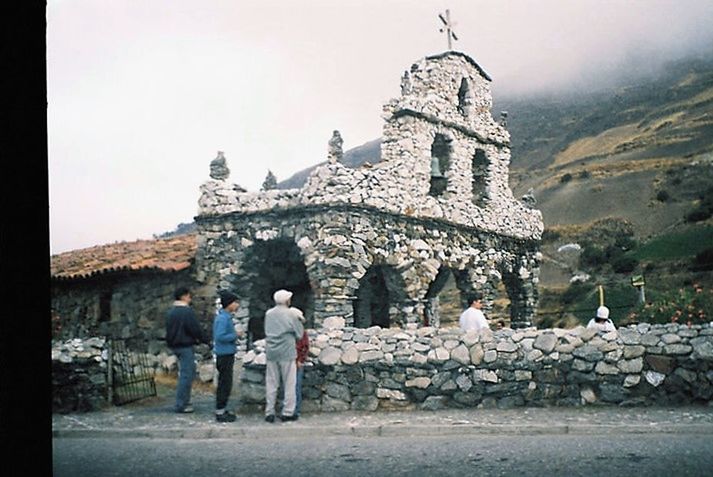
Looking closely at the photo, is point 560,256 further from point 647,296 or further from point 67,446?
point 67,446

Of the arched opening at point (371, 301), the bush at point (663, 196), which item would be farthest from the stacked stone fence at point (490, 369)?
the arched opening at point (371, 301)

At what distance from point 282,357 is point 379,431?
141cm

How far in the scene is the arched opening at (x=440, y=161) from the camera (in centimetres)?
1468

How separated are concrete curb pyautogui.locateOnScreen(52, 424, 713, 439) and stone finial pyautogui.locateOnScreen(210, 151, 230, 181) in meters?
6.89

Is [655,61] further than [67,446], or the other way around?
[655,61]

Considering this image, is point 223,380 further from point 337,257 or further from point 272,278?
point 272,278

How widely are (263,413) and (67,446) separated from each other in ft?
7.26

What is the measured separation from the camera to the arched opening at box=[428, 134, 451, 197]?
14.7 metres

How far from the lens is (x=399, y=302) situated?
13133 millimetres

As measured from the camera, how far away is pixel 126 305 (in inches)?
531

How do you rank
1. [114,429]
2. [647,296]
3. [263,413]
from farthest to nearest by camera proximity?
[647,296] → [263,413] → [114,429]

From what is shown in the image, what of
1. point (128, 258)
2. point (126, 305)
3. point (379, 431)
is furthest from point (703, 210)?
point (128, 258)

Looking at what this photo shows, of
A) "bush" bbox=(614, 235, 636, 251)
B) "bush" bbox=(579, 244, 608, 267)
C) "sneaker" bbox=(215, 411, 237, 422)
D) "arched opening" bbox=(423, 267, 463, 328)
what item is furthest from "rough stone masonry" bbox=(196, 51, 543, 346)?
"bush" bbox=(579, 244, 608, 267)

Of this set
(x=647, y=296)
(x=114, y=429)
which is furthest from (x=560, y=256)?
(x=114, y=429)
